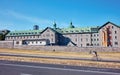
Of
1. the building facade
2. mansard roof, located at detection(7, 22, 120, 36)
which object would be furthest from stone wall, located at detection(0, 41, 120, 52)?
mansard roof, located at detection(7, 22, 120, 36)

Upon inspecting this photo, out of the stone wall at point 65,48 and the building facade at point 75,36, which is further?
the building facade at point 75,36

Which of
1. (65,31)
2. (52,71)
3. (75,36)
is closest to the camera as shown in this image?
(52,71)

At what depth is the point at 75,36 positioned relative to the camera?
127 metres

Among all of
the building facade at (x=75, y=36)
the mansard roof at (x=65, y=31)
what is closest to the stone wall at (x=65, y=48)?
the building facade at (x=75, y=36)

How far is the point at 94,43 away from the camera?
118312 millimetres

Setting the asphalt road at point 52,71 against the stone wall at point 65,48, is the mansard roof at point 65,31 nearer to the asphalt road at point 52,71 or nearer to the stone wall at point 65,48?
the stone wall at point 65,48

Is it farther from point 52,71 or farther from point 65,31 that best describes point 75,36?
point 52,71

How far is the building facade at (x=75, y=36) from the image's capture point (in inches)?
4186

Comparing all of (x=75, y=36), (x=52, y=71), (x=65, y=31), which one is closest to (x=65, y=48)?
(x=52, y=71)

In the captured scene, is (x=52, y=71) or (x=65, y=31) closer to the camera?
(x=52, y=71)

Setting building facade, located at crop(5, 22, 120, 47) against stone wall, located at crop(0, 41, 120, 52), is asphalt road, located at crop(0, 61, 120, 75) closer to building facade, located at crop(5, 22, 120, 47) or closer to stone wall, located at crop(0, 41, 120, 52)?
stone wall, located at crop(0, 41, 120, 52)

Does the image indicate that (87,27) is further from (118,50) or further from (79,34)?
(118,50)

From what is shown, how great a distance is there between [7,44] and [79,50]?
2872 centimetres

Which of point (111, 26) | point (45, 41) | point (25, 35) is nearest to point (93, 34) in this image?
point (111, 26)
